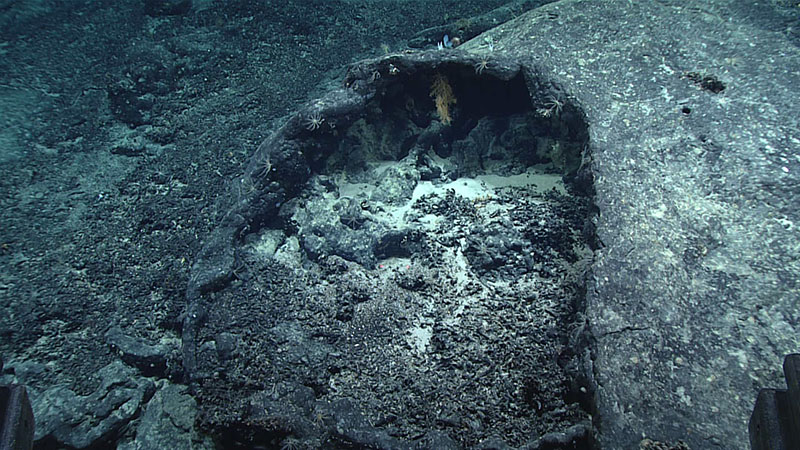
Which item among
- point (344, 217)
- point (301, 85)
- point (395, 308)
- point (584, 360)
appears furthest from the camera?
point (301, 85)

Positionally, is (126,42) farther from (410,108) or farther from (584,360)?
(584,360)

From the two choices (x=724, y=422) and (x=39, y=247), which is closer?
(x=724, y=422)

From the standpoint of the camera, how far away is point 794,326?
2.26m

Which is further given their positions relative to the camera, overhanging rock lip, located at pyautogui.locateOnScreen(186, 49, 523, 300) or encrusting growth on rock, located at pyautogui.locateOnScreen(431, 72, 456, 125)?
encrusting growth on rock, located at pyautogui.locateOnScreen(431, 72, 456, 125)

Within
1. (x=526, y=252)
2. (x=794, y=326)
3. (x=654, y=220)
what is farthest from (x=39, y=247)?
(x=794, y=326)

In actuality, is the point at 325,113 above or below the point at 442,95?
above

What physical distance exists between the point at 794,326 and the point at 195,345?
14.7ft

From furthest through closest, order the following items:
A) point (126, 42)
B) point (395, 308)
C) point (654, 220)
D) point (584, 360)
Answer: point (126, 42) → point (395, 308) → point (654, 220) → point (584, 360)

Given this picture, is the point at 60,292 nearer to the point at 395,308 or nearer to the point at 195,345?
the point at 195,345

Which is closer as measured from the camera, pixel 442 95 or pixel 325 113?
pixel 325 113

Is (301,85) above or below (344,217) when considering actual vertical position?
above

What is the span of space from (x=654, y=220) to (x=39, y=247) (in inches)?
254

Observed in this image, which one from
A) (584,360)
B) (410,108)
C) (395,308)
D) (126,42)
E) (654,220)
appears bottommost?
(395,308)

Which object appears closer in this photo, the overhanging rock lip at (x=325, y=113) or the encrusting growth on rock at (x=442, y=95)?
the overhanging rock lip at (x=325, y=113)
